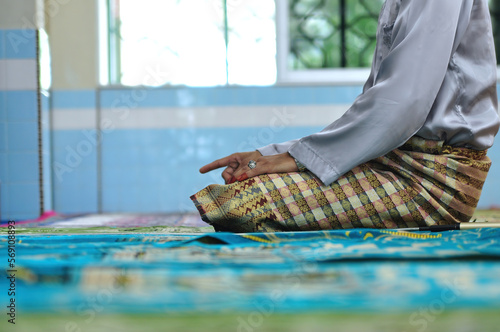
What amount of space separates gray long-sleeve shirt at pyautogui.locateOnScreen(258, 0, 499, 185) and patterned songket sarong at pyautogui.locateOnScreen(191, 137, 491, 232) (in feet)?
0.19

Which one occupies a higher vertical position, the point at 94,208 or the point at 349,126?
the point at 349,126

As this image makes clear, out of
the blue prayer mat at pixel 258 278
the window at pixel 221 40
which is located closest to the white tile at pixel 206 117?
the window at pixel 221 40

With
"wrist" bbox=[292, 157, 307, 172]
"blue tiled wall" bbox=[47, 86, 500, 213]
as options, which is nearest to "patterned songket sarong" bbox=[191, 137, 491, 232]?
"wrist" bbox=[292, 157, 307, 172]

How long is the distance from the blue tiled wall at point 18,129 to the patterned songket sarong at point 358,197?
246 cm

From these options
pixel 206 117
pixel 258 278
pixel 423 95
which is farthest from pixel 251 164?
pixel 206 117

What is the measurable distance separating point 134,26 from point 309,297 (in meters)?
3.47

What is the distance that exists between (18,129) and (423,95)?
9.58ft

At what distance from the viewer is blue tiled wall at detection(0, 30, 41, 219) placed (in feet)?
10.8

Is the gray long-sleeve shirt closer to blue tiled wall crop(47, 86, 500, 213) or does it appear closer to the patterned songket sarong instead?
the patterned songket sarong

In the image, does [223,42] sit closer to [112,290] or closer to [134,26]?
[134,26]

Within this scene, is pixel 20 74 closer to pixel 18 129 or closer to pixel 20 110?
pixel 20 110

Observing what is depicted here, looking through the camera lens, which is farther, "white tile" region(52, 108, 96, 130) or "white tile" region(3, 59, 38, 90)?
"white tile" region(52, 108, 96, 130)

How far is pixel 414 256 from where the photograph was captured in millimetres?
798

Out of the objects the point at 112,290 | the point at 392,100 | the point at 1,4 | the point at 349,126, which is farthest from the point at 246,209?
the point at 1,4
